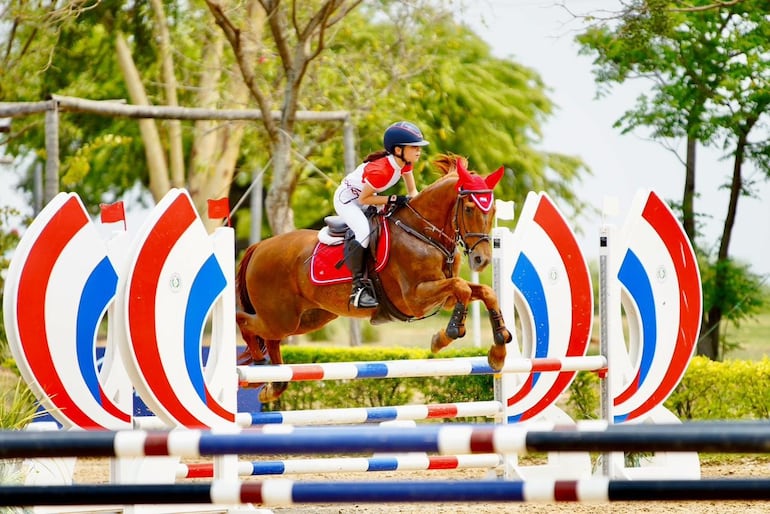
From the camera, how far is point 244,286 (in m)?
6.23

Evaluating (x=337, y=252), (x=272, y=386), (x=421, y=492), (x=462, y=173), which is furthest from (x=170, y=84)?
(x=421, y=492)

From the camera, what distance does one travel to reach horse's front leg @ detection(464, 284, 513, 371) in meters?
5.14

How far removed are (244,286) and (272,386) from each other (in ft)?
2.28

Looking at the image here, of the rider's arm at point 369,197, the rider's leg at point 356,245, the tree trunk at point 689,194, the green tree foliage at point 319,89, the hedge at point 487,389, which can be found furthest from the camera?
the green tree foliage at point 319,89

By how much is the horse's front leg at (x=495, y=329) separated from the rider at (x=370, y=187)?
637mm

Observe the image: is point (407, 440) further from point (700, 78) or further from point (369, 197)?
point (700, 78)

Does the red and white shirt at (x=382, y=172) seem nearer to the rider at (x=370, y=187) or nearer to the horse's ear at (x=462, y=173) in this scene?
the rider at (x=370, y=187)

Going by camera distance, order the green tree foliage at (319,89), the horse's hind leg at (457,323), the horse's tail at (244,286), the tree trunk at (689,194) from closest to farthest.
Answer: the horse's hind leg at (457,323)
the horse's tail at (244,286)
the tree trunk at (689,194)
the green tree foliage at (319,89)

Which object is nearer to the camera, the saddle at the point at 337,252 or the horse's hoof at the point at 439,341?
the horse's hoof at the point at 439,341

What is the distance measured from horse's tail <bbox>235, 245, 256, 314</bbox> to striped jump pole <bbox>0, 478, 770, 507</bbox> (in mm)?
4126

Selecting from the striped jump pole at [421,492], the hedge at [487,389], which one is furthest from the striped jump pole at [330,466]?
the striped jump pole at [421,492]

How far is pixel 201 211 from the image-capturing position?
1634 centimetres

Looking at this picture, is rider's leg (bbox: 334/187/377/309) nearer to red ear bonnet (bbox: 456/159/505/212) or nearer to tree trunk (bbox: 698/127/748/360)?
red ear bonnet (bbox: 456/159/505/212)

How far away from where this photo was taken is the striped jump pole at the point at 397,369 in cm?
497
